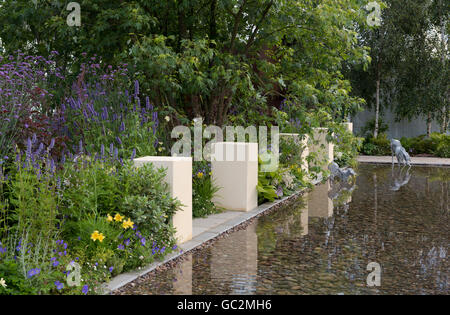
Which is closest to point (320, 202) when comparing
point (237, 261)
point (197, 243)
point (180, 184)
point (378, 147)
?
point (197, 243)

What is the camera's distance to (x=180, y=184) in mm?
6336

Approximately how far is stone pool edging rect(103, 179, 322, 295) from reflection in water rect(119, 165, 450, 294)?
0.36 ft

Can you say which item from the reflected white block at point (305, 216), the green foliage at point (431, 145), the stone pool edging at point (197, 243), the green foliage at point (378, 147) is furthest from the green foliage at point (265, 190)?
the green foliage at point (431, 145)

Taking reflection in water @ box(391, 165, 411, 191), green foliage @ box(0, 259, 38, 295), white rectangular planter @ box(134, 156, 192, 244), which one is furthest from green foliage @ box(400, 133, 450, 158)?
green foliage @ box(0, 259, 38, 295)

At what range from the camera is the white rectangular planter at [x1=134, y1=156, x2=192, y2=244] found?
6156 mm

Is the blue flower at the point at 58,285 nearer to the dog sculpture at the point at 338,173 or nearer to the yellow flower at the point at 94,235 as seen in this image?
the yellow flower at the point at 94,235

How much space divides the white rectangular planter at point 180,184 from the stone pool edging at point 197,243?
0.52 feet

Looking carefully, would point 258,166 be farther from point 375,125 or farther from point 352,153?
point 375,125

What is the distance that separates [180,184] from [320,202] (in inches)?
156

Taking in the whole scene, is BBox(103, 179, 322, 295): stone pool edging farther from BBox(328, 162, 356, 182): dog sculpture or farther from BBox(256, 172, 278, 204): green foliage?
BBox(328, 162, 356, 182): dog sculpture

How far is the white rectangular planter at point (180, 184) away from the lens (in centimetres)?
616

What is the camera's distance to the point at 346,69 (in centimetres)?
2166

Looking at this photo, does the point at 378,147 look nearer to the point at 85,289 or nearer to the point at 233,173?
the point at 233,173
